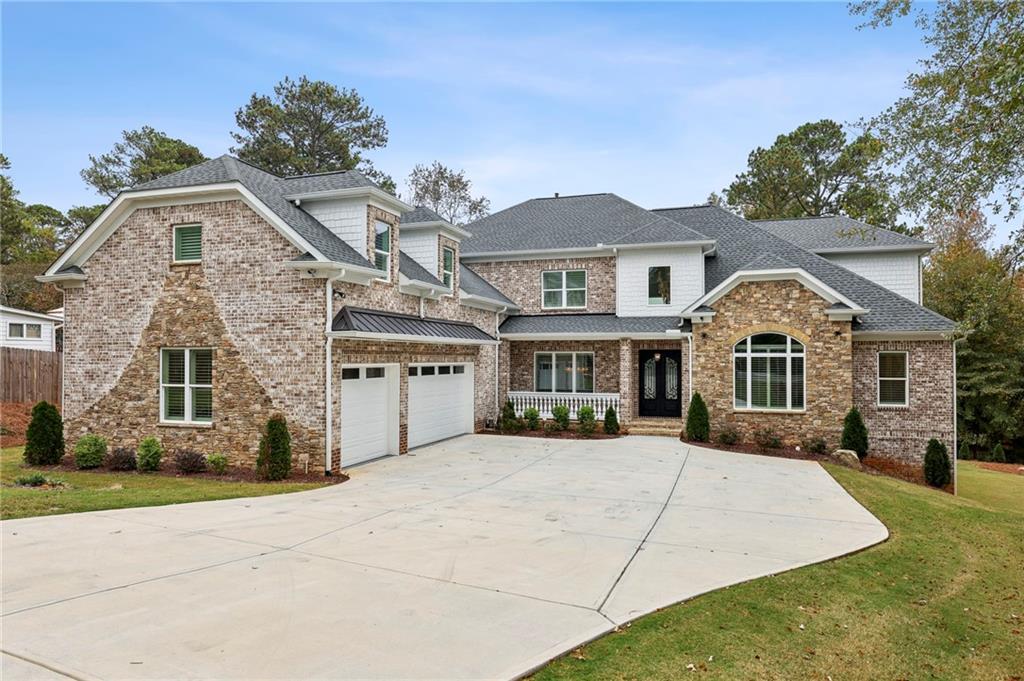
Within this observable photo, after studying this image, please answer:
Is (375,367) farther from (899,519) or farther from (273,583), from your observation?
(899,519)

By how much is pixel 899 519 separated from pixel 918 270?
13.8 meters

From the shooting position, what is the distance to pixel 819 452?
1688cm

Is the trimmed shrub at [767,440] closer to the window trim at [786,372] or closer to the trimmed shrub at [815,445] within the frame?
the window trim at [786,372]

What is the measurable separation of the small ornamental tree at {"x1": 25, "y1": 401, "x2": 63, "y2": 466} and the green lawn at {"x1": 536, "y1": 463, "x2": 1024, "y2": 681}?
47.0ft

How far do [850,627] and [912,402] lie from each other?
46.9 ft

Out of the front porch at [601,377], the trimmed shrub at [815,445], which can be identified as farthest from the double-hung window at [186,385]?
the trimmed shrub at [815,445]

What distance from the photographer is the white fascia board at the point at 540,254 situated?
21.5 meters

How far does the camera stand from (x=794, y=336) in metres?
17.4

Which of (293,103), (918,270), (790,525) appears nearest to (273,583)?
(790,525)

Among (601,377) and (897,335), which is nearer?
(897,335)

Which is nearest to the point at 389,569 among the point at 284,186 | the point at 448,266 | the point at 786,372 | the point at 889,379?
the point at 284,186

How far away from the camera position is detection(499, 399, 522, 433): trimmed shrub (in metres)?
20.2

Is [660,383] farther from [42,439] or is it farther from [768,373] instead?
[42,439]

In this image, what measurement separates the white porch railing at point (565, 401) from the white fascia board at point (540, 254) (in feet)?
16.3
